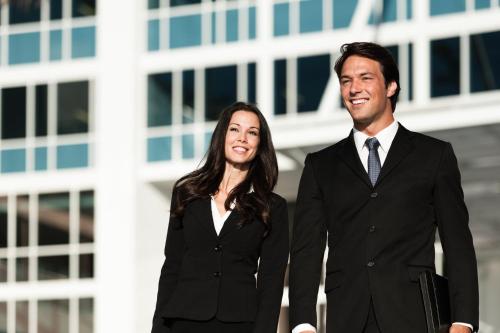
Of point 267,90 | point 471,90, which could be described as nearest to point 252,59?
point 267,90

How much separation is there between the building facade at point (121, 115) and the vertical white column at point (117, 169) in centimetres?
3

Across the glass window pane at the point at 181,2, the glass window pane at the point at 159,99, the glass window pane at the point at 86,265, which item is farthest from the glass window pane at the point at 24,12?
the glass window pane at the point at 86,265

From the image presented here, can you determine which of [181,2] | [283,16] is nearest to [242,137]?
[283,16]

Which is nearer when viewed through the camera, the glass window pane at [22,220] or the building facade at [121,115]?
the building facade at [121,115]

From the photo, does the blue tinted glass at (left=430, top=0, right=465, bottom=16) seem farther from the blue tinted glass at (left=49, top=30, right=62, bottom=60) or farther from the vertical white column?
the blue tinted glass at (left=49, top=30, right=62, bottom=60)

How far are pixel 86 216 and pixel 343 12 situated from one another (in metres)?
7.56

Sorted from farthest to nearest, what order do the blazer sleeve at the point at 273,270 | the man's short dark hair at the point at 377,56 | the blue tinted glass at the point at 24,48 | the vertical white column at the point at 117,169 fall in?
the blue tinted glass at the point at 24,48 → the vertical white column at the point at 117,169 → the blazer sleeve at the point at 273,270 → the man's short dark hair at the point at 377,56

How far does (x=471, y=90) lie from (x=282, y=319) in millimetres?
6493

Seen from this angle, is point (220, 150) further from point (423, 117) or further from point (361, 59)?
point (423, 117)

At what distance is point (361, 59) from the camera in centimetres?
593

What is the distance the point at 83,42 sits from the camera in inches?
1138

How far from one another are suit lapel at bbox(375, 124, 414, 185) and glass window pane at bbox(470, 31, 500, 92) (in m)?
17.8

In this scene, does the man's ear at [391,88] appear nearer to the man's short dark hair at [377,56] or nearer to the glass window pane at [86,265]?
the man's short dark hair at [377,56]

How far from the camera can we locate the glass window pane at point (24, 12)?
28891 millimetres
